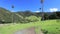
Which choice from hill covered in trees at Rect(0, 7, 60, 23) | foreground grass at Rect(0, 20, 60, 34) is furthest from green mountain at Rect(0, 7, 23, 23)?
foreground grass at Rect(0, 20, 60, 34)

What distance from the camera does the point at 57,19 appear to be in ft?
19.3

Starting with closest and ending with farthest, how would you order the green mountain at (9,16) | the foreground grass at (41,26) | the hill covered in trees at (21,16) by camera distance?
the foreground grass at (41,26) → the hill covered in trees at (21,16) → the green mountain at (9,16)

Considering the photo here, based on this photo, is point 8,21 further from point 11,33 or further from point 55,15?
point 55,15

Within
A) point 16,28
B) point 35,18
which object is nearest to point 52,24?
point 35,18

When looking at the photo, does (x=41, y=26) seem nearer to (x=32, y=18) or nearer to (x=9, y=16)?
(x=32, y=18)

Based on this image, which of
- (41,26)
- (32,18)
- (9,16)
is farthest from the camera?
(9,16)

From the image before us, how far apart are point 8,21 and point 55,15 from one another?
137 centimetres

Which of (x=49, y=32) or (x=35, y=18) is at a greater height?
(x=35, y=18)

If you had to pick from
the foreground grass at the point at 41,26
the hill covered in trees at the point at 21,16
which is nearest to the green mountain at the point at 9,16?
the hill covered in trees at the point at 21,16

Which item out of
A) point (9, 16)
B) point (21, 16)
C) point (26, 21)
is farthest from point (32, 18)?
point (9, 16)

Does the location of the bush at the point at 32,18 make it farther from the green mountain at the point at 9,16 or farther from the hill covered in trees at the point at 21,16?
the green mountain at the point at 9,16

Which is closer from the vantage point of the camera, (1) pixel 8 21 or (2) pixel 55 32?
(2) pixel 55 32

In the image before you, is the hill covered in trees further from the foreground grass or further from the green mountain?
the foreground grass

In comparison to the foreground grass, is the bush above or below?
above
